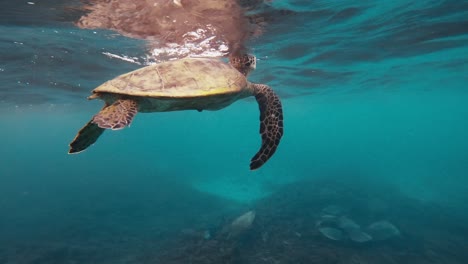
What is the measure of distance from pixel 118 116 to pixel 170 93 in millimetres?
879

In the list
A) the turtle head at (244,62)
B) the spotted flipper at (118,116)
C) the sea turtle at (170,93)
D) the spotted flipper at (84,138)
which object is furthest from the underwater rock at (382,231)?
the spotted flipper at (84,138)

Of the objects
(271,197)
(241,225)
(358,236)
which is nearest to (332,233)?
(358,236)

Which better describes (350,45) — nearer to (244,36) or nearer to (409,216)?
(244,36)

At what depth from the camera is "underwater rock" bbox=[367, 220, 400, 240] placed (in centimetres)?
1325

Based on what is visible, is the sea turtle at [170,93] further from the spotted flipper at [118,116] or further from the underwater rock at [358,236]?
the underwater rock at [358,236]

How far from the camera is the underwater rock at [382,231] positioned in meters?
13.2

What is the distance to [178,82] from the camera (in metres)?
4.80

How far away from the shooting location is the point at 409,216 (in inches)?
690

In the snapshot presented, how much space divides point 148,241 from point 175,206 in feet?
26.3

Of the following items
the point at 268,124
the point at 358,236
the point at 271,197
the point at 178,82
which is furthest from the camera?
the point at 271,197

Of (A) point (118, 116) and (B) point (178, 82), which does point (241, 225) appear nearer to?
(B) point (178, 82)

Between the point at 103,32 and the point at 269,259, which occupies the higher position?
the point at 103,32

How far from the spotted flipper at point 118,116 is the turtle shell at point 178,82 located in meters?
0.26

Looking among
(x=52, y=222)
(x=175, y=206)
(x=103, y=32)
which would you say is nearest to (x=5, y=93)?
(x=52, y=222)
